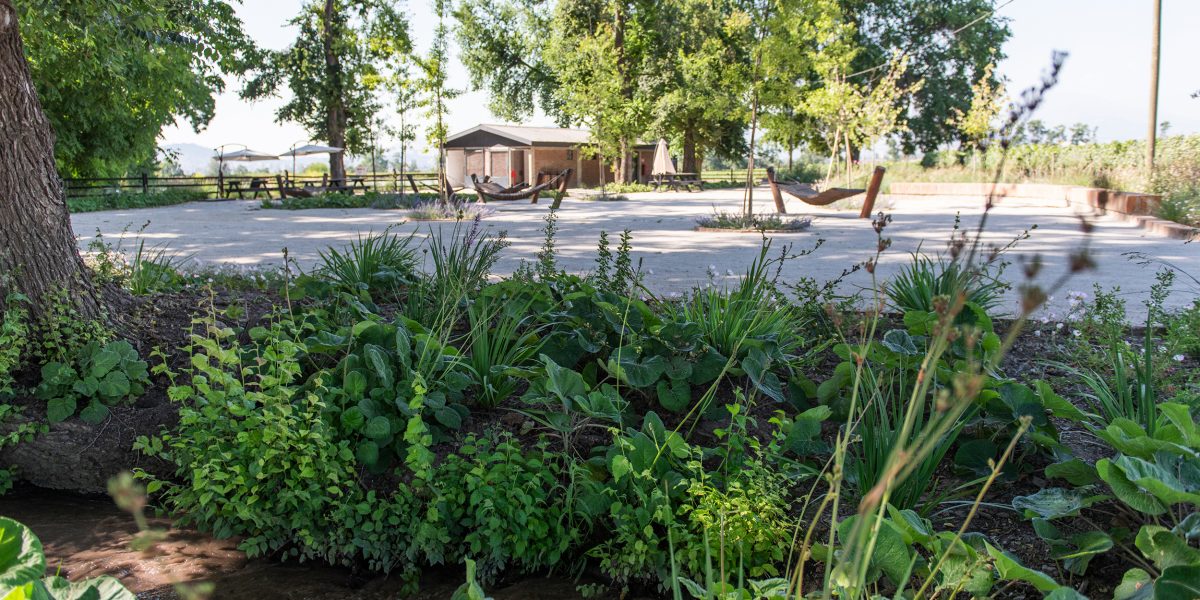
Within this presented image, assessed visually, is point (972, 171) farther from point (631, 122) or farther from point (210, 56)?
point (210, 56)

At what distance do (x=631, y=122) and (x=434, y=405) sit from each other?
27.6 metres

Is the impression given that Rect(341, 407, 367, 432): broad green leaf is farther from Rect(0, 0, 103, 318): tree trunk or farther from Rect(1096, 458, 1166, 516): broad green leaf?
Rect(1096, 458, 1166, 516): broad green leaf

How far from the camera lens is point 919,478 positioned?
2.51m

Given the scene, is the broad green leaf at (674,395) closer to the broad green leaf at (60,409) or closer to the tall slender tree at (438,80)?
the broad green leaf at (60,409)

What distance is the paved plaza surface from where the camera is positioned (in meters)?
7.50

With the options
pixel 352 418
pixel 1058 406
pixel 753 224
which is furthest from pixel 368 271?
pixel 753 224

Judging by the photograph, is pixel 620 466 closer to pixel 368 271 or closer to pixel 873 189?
pixel 368 271

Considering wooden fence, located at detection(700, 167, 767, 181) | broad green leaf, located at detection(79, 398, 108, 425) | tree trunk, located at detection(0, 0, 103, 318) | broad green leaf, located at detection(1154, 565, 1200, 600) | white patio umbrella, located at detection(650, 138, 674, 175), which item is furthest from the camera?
wooden fence, located at detection(700, 167, 767, 181)

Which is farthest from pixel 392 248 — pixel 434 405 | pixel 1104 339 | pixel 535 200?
pixel 535 200

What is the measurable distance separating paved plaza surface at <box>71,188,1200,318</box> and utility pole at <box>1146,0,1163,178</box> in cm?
199

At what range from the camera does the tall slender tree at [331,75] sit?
27.5 m

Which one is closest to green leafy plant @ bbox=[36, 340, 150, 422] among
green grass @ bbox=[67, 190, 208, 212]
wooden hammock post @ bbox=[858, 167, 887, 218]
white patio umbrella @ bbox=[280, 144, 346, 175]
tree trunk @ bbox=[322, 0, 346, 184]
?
wooden hammock post @ bbox=[858, 167, 887, 218]

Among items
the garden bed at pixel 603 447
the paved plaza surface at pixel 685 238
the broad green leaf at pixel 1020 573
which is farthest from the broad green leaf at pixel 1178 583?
the paved plaza surface at pixel 685 238

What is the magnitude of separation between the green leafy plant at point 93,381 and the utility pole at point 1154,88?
60.5 feet
